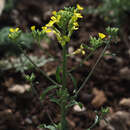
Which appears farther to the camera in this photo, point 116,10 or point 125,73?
point 116,10

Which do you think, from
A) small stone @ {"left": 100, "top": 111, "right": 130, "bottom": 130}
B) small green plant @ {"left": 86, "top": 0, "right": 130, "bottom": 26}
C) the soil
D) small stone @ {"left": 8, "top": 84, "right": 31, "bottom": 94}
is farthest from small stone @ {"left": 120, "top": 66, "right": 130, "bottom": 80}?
small stone @ {"left": 8, "top": 84, "right": 31, "bottom": 94}

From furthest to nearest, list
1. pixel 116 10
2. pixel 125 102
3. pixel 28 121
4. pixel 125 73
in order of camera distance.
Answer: pixel 116 10 → pixel 125 73 → pixel 125 102 → pixel 28 121

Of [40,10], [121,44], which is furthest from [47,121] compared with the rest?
[40,10]

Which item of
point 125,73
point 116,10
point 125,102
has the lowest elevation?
point 125,102

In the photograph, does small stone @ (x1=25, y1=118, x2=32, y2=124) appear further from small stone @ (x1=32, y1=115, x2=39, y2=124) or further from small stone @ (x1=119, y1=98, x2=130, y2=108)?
small stone @ (x1=119, y1=98, x2=130, y2=108)

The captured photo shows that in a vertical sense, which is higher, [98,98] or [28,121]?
[98,98]

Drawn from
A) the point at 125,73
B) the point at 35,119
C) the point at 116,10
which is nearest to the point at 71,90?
the point at 35,119

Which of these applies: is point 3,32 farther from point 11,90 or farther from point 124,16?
point 124,16

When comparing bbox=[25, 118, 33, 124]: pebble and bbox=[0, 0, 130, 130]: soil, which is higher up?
bbox=[0, 0, 130, 130]: soil

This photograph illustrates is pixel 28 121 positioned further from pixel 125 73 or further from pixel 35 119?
pixel 125 73

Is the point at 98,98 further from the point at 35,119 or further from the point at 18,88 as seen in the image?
the point at 18,88

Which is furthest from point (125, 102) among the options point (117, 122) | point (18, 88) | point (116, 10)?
point (116, 10)

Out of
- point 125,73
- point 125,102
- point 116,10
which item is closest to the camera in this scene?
point 125,102
